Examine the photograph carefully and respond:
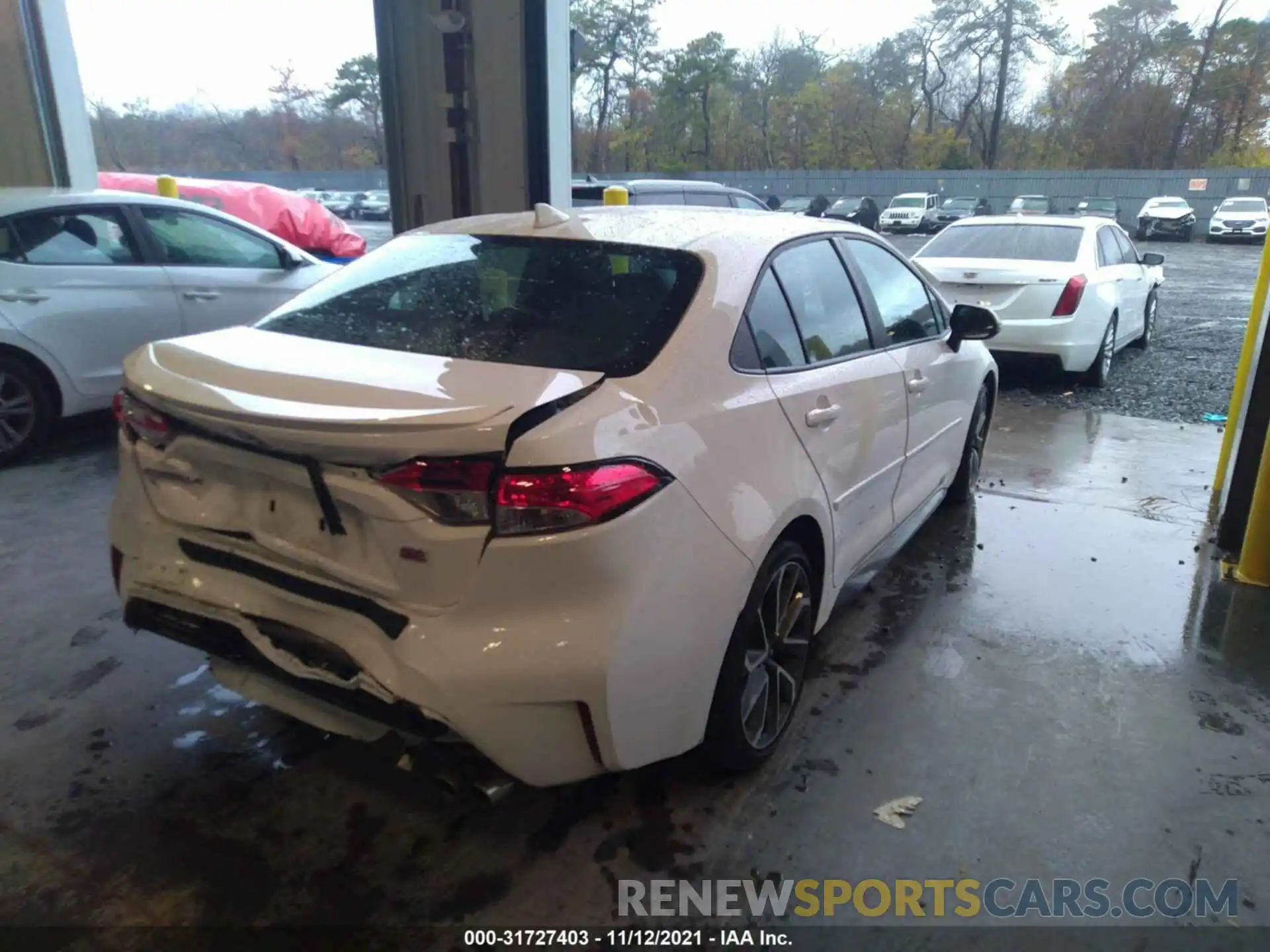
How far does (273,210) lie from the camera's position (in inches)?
450

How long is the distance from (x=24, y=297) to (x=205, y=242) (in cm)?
125

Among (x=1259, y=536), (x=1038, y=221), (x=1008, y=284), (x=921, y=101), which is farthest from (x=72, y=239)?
(x=921, y=101)

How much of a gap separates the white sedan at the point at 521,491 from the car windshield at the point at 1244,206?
32252mm

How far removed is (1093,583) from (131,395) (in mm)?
3781

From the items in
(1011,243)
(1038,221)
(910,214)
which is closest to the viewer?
(1011,243)

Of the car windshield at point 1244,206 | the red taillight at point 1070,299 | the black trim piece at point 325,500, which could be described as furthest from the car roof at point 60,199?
the car windshield at point 1244,206

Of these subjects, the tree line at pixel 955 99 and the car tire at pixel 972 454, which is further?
the tree line at pixel 955 99

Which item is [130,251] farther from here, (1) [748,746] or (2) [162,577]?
(1) [748,746]

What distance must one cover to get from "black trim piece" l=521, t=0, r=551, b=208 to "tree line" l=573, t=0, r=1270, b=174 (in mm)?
31871

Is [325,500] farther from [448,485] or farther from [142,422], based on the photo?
[142,422]

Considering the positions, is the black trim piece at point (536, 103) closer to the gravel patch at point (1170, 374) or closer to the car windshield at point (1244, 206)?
the gravel patch at point (1170, 374)

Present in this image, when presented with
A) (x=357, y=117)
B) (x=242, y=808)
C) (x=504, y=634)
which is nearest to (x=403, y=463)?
(x=504, y=634)

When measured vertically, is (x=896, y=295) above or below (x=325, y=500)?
above

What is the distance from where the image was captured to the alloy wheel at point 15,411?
5184 mm
